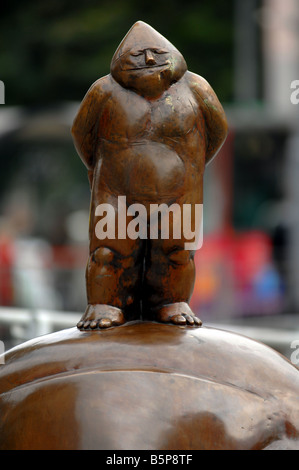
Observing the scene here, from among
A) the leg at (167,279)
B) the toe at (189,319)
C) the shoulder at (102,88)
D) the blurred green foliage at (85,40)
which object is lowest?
the toe at (189,319)

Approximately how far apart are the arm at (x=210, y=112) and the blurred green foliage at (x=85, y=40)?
16.3m

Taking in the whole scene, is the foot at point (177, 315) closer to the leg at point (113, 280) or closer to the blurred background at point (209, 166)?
the leg at point (113, 280)

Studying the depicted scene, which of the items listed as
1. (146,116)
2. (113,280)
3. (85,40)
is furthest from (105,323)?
(85,40)

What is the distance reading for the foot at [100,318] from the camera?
97.0 inches

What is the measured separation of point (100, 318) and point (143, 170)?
451 millimetres

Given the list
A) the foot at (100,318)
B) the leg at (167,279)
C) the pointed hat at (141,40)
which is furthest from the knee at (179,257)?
the pointed hat at (141,40)

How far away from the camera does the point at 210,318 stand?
10.7m

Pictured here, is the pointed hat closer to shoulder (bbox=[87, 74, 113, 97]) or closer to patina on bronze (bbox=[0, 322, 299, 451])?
shoulder (bbox=[87, 74, 113, 97])

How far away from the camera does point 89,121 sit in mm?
2689

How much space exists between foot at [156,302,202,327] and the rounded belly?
332 mm

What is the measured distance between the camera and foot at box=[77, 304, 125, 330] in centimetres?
246

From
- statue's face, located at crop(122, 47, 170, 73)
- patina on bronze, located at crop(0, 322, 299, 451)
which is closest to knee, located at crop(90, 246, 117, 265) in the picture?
patina on bronze, located at crop(0, 322, 299, 451)

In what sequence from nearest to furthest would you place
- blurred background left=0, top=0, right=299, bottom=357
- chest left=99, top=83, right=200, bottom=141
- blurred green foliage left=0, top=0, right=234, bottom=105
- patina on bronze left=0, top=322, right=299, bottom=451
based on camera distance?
patina on bronze left=0, top=322, right=299, bottom=451, chest left=99, top=83, right=200, bottom=141, blurred background left=0, top=0, right=299, bottom=357, blurred green foliage left=0, top=0, right=234, bottom=105
